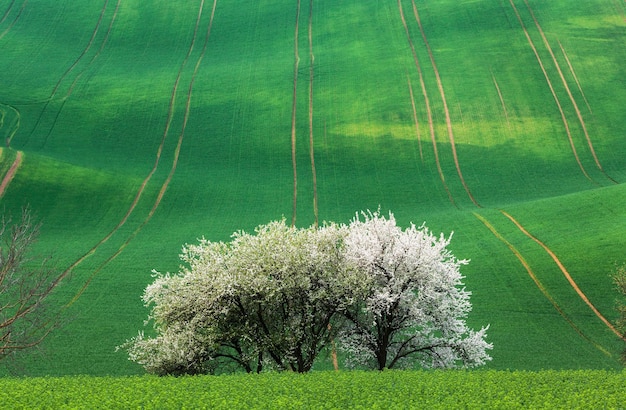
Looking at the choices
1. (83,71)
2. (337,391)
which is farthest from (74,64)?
(337,391)

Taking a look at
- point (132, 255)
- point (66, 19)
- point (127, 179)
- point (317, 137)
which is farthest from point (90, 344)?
point (66, 19)

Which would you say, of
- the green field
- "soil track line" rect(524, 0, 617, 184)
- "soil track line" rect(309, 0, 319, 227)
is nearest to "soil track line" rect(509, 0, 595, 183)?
the green field

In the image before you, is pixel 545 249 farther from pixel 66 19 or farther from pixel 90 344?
pixel 66 19

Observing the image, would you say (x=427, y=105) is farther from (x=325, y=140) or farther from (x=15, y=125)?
(x=15, y=125)

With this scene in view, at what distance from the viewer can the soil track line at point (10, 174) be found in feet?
171

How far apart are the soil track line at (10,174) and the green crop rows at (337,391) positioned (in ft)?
127

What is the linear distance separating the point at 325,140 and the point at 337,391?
48839 mm

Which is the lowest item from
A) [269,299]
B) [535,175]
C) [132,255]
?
[535,175]

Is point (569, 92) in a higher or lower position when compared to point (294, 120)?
lower

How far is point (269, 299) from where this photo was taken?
2448 centimetres

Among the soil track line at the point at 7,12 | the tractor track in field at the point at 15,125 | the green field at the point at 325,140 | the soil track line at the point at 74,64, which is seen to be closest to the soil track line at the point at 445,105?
the green field at the point at 325,140

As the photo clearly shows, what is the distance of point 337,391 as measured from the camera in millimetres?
15594

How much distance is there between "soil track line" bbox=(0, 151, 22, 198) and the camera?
52.2 m

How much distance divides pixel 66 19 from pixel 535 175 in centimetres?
6340
